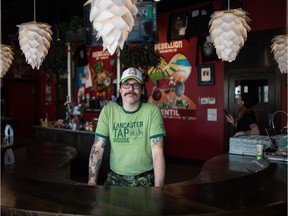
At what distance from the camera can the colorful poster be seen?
6.78m

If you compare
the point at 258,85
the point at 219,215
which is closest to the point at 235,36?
the point at 219,215

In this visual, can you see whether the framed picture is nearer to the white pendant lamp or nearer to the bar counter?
the white pendant lamp

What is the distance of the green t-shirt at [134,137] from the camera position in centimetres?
234

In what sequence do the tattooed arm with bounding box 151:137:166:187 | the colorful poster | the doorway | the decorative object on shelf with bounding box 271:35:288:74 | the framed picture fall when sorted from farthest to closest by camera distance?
the colorful poster → the framed picture → the doorway → the decorative object on shelf with bounding box 271:35:288:74 → the tattooed arm with bounding box 151:137:166:187

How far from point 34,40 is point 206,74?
12.8 feet

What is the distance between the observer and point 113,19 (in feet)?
5.99

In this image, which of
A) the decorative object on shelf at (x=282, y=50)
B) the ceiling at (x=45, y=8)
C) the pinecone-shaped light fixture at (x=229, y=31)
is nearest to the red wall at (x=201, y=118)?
the ceiling at (x=45, y=8)

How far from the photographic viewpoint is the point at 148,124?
7.80 ft

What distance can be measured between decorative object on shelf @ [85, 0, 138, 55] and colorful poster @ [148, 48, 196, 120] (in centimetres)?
474

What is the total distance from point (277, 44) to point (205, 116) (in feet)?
10.9

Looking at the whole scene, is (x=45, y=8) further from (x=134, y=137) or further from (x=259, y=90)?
(x=134, y=137)

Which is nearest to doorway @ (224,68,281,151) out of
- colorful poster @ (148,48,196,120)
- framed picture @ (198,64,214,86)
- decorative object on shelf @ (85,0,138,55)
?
framed picture @ (198,64,214,86)

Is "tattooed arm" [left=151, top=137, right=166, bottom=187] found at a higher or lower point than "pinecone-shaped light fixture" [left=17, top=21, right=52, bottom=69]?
lower

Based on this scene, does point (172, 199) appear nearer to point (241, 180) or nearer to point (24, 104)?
point (241, 180)
